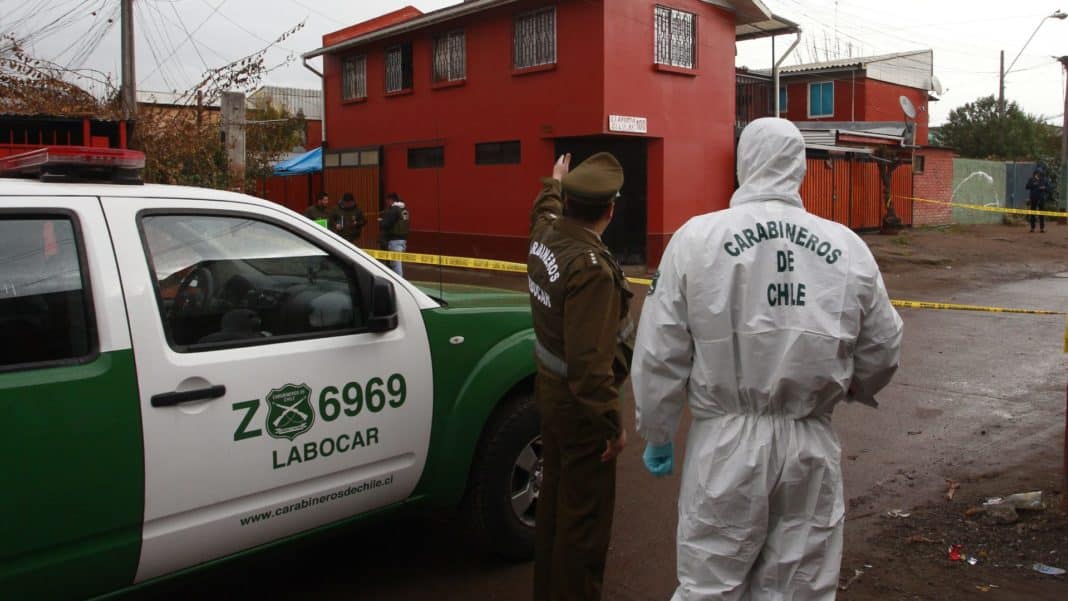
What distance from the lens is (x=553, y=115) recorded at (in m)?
18.7

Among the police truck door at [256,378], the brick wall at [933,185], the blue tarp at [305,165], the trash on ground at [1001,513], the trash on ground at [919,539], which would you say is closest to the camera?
the police truck door at [256,378]

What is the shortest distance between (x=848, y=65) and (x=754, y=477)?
1218 inches

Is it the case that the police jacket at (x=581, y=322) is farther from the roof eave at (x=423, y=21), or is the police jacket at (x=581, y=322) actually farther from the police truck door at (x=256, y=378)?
the roof eave at (x=423, y=21)

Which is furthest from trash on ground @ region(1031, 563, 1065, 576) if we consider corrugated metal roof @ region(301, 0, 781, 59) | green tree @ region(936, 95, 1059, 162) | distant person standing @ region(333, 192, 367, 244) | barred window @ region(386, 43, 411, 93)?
green tree @ region(936, 95, 1059, 162)

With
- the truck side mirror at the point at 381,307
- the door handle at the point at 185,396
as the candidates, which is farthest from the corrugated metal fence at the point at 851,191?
the door handle at the point at 185,396

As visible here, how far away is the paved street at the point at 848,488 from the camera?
420 cm

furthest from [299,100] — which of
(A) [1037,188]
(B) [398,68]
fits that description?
(A) [1037,188]

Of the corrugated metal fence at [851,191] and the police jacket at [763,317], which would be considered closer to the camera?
the police jacket at [763,317]

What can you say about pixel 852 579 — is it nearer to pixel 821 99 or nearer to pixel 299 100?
pixel 821 99

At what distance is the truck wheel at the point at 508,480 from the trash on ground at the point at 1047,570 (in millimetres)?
2278

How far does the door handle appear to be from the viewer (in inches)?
122

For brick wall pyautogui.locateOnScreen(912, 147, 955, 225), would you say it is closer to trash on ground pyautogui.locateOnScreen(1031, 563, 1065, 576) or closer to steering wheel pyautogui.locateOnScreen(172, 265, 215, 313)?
trash on ground pyautogui.locateOnScreen(1031, 563, 1065, 576)

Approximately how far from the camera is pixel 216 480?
3248 millimetres

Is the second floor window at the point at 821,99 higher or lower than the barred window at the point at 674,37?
higher
